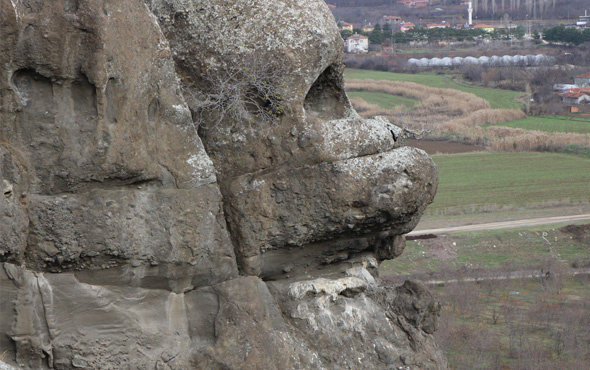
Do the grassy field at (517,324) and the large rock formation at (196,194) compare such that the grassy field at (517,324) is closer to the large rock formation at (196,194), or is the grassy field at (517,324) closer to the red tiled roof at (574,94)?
the large rock formation at (196,194)

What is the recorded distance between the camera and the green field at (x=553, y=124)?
7412 centimetres

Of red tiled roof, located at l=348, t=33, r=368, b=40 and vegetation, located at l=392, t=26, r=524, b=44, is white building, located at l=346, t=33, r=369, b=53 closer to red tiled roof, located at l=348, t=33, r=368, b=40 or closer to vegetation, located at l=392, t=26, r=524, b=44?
red tiled roof, located at l=348, t=33, r=368, b=40

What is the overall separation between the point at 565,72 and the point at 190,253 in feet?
367

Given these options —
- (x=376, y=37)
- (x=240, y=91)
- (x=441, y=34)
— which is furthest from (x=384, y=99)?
(x=441, y=34)

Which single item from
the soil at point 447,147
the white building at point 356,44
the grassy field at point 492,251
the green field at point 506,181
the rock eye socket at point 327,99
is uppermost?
the rock eye socket at point 327,99

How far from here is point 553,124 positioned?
7731 cm

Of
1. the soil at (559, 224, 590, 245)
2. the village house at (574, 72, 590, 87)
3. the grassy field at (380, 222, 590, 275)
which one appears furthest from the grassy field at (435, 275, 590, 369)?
the village house at (574, 72, 590, 87)

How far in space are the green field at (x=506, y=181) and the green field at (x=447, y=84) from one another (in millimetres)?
23283

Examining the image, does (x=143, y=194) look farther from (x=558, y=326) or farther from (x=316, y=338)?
(x=558, y=326)

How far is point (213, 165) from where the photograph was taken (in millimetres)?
10930

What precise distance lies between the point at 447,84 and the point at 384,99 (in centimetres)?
2103

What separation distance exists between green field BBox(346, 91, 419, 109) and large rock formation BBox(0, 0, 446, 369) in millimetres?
66613

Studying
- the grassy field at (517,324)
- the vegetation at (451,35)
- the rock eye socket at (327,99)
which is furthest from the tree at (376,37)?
the rock eye socket at (327,99)

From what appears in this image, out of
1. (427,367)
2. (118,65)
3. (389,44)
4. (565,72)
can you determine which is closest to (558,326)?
(427,367)
